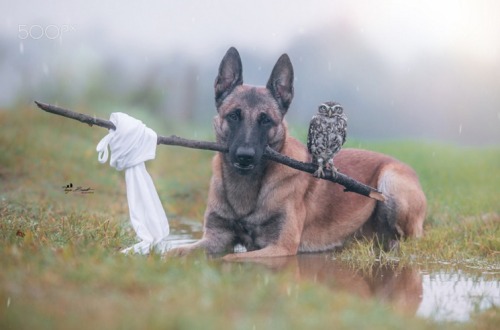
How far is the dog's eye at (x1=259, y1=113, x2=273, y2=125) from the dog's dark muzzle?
43 centimetres

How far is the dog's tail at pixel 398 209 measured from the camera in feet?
26.0

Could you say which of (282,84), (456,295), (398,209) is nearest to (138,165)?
(282,84)

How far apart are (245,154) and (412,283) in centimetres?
→ 170

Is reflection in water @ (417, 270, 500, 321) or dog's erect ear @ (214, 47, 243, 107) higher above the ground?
dog's erect ear @ (214, 47, 243, 107)

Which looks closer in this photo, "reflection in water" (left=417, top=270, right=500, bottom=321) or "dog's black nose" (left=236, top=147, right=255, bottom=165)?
"reflection in water" (left=417, top=270, right=500, bottom=321)

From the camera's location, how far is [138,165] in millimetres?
6363

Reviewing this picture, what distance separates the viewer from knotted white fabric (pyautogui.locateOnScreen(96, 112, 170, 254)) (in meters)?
6.19

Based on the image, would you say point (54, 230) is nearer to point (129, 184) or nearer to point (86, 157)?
point (129, 184)

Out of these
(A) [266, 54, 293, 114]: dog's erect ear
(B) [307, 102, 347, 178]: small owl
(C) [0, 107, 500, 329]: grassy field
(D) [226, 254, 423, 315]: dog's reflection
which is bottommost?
(D) [226, 254, 423, 315]: dog's reflection

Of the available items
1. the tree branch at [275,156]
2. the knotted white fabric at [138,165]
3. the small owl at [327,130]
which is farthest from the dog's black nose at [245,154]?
the knotted white fabric at [138,165]

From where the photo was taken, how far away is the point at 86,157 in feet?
39.2

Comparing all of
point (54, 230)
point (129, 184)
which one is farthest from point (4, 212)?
point (129, 184)

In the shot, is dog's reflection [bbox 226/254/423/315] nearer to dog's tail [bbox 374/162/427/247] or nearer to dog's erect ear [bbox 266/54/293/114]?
dog's tail [bbox 374/162/427/247]

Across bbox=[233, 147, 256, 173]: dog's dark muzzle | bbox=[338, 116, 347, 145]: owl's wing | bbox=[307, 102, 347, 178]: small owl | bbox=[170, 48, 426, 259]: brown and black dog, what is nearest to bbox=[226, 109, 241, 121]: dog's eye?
bbox=[170, 48, 426, 259]: brown and black dog
